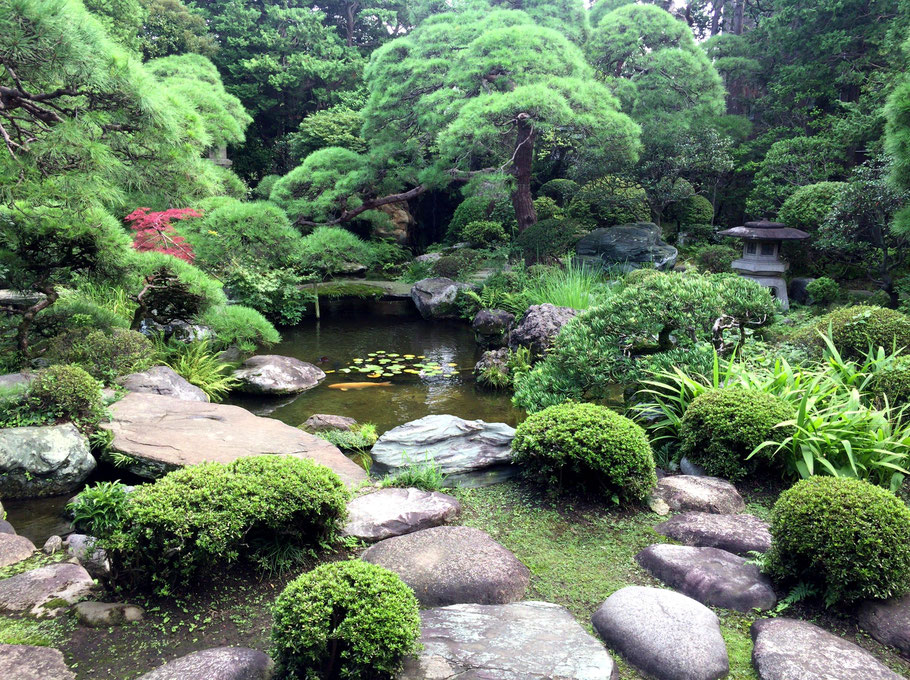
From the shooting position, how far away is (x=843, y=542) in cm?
262

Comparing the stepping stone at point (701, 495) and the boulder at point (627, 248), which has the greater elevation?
the boulder at point (627, 248)

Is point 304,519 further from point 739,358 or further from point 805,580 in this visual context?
point 739,358

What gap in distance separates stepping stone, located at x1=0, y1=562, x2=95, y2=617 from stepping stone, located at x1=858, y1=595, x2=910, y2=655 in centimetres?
343

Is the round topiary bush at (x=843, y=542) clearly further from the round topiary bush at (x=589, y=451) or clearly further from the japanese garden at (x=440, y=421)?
the round topiary bush at (x=589, y=451)

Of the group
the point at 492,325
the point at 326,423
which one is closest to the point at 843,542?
the point at 326,423

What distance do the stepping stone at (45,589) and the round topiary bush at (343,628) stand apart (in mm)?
1137

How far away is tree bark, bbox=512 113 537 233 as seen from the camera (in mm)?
12188

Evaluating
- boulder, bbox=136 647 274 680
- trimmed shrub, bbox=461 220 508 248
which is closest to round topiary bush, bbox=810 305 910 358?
boulder, bbox=136 647 274 680

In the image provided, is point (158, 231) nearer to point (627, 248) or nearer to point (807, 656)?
point (627, 248)

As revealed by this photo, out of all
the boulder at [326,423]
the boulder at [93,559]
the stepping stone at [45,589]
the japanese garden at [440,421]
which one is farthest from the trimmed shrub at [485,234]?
the stepping stone at [45,589]

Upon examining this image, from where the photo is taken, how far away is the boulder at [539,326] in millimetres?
7949

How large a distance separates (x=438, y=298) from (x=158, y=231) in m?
5.38

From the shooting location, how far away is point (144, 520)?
2574 mm

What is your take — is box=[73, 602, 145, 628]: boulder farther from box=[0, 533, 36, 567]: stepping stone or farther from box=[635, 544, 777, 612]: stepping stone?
box=[635, 544, 777, 612]: stepping stone
